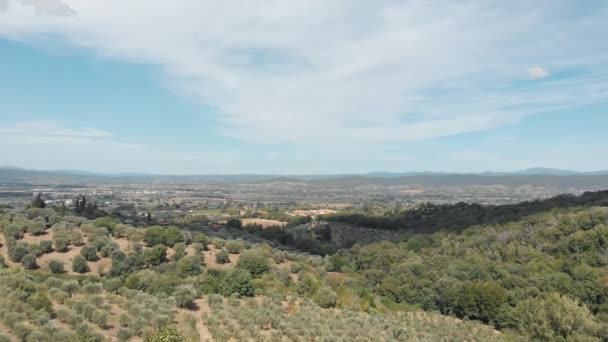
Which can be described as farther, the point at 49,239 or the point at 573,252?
the point at 573,252

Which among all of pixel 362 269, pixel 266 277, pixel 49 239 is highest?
pixel 49 239

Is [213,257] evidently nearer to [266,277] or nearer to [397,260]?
[266,277]

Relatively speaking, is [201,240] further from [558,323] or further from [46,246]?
[558,323]

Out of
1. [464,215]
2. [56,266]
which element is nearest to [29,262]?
[56,266]

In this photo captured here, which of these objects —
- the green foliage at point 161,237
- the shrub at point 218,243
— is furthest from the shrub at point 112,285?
the shrub at point 218,243

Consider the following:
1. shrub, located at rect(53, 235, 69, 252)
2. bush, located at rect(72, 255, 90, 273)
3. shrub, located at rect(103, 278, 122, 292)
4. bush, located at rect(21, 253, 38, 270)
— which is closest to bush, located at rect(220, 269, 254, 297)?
shrub, located at rect(103, 278, 122, 292)

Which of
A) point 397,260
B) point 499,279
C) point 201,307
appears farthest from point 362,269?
point 201,307
